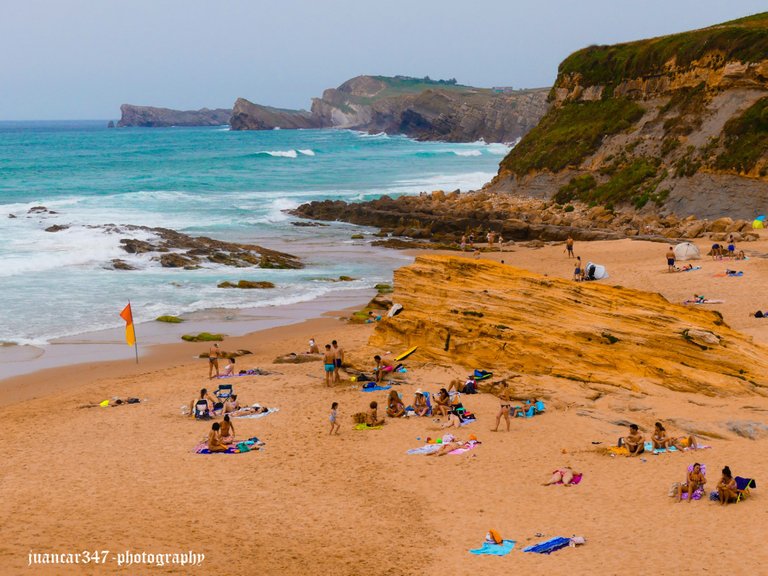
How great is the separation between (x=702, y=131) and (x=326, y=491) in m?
40.3

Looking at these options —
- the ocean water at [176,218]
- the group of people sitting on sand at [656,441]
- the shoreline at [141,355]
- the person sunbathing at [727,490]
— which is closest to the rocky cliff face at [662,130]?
→ the ocean water at [176,218]

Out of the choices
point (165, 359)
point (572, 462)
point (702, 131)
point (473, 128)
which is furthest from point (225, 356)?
point (473, 128)

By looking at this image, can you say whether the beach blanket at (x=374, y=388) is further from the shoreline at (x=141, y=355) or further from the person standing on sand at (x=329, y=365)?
the shoreline at (x=141, y=355)

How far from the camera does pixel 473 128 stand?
14625 centimetres

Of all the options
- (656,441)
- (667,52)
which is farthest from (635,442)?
(667,52)

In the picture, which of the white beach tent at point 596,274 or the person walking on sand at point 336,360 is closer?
the person walking on sand at point 336,360

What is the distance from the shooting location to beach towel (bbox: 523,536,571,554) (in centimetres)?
1188

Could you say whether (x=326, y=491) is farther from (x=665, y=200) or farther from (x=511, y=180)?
(x=511, y=180)

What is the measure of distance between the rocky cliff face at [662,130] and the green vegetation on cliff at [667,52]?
78 mm

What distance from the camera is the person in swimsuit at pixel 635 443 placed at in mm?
15586

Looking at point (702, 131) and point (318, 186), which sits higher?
point (702, 131)

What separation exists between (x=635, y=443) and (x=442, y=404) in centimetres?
412

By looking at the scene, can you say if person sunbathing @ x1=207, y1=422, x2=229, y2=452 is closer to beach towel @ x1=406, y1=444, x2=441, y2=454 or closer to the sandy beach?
the sandy beach

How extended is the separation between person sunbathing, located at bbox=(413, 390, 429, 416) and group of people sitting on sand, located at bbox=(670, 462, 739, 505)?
5.91 meters
